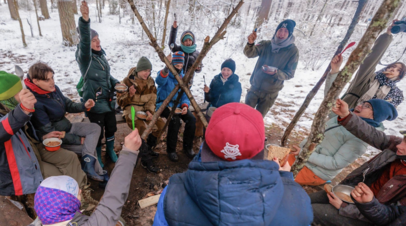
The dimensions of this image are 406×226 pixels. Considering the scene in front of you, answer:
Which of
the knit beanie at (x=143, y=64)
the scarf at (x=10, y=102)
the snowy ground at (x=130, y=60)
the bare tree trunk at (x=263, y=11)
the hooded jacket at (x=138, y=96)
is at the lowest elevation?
the snowy ground at (x=130, y=60)

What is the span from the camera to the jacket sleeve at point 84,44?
2.37m

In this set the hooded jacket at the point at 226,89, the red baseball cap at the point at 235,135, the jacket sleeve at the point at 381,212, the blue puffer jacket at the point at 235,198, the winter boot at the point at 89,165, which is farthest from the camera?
the hooded jacket at the point at 226,89

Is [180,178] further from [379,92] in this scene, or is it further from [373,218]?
[379,92]

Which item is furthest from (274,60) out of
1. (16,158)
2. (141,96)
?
(16,158)

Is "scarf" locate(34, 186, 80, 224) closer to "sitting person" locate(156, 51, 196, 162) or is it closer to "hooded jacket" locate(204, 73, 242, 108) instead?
"sitting person" locate(156, 51, 196, 162)

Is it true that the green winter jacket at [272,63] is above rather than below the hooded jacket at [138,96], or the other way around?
above

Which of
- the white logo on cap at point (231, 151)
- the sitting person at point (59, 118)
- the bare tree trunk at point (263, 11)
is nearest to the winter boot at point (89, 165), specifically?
the sitting person at point (59, 118)

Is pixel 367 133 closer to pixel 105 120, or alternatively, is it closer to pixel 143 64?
pixel 143 64

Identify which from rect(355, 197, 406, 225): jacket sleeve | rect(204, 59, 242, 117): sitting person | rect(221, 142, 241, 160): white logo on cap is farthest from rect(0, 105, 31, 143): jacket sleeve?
rect(355, 197, 406, 225): jacket sleeve

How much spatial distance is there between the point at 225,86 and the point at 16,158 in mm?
3308

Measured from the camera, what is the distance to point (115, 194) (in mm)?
1426

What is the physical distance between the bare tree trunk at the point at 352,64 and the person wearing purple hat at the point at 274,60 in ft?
6.27

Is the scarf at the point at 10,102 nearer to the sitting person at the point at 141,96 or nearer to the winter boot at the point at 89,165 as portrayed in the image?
the winter boot at the point at 89,165

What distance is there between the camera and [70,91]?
5.79m
